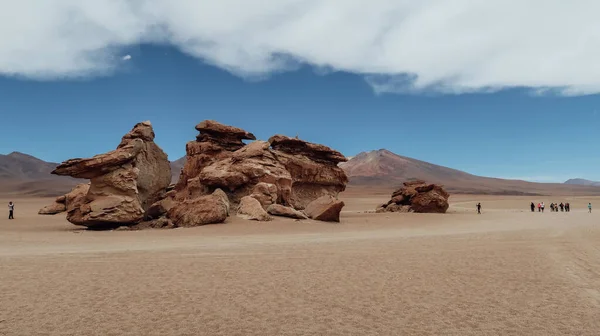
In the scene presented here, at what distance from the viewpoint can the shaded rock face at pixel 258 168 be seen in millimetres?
25094

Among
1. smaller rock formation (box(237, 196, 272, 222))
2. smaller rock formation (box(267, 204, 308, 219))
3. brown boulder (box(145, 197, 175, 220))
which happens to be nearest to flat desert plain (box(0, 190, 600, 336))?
smaller rock formation (box(237, 196, 272, 222))

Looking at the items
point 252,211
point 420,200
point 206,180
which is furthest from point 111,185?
point 420,200

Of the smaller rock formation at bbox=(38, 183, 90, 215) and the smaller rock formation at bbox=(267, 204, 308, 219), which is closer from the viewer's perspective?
the smaller rock formation at bbox=(267, 204, 308, 219)

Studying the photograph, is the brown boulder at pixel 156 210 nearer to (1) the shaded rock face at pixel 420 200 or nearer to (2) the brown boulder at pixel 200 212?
(2) the brown boulder at pixel 200 212

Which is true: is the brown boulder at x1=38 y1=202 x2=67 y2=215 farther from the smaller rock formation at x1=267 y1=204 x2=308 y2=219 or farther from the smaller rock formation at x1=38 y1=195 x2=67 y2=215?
the smaller rock formation at x1=267 y1=204 x2=308 y2=219

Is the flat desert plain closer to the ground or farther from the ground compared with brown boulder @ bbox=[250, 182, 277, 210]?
closer to the ground

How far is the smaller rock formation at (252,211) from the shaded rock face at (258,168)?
Answer: 1435 millimetres

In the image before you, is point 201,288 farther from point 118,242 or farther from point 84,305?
point 118,242

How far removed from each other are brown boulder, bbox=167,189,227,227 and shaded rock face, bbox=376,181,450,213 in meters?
20.5

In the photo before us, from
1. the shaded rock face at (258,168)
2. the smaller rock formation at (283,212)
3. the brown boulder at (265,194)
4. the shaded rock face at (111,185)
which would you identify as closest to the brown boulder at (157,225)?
the shaded rock face at (111,185)

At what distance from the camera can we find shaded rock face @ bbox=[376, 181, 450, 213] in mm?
36156

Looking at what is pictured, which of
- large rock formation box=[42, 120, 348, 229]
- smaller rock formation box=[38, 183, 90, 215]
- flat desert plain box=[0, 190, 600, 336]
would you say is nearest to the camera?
flat desert plain box=[0, 190, 600, 336]

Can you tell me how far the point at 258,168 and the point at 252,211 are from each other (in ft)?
13.7

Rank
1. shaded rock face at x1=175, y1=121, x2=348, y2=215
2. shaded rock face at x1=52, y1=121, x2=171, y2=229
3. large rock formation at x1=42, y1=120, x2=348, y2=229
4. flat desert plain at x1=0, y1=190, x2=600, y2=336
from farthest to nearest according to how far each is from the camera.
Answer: shaded rock face at x1=175, y1=121, x2=348, y2=215 → large rock formation at x1=42, y1=120, x2=348, y2=229 → shaded rock face at x1=52, y1=121, x2=171, y2=229 → flat desert plain at x1=0, y1=190, x2=600, y2=336
